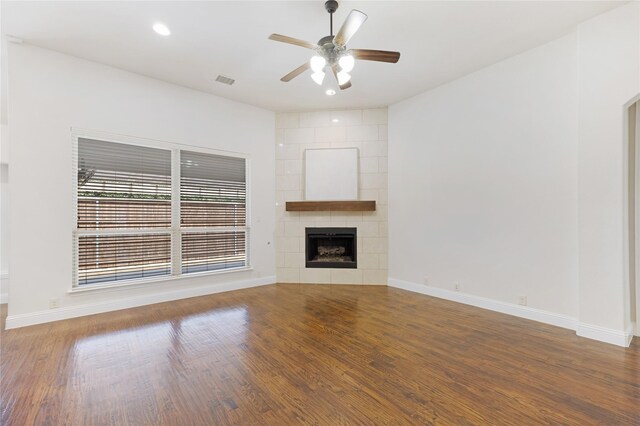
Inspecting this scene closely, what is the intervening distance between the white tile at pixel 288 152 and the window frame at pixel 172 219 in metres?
0.64

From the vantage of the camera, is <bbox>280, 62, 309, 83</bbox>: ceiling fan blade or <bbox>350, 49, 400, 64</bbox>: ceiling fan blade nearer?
<bbox>350, 49, 400, 64</bbox>: ceiling fan blade

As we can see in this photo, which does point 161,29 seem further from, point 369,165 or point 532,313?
point 532,313

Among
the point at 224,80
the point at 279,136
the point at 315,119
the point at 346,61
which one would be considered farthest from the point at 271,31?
the point at 279,136

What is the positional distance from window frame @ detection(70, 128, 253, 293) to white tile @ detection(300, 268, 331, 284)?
1016 millimetres

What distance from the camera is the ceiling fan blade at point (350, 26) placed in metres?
2.06

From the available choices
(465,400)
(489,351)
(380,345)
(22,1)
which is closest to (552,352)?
(489,351)

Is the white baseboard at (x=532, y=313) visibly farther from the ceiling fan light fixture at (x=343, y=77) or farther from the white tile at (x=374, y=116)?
the ceiling fan light fixture at (x=343, y=77)

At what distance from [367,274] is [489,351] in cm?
267

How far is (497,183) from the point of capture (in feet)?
12.1

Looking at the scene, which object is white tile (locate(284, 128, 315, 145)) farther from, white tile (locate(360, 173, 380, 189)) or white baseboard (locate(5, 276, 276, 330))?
white baseboard (locate(5, 276, 276, 330))

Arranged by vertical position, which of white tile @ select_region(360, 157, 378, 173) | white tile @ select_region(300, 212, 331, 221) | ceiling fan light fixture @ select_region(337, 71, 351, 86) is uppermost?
ceiling fan light fixture @ select_region(337, 71, 351, 86)

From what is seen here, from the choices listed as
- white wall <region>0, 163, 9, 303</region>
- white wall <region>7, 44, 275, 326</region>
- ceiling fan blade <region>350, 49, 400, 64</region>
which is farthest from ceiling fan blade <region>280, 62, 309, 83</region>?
white wall <region>0, 163, 9, 303</region>

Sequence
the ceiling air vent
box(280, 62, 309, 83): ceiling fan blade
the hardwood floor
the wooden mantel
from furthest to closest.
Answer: the wooden mantel → the ceiling air vent → box(280, 62, 309, 83): ceiling fan blade → the hardwood floor

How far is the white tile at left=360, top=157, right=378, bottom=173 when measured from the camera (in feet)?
17.1
